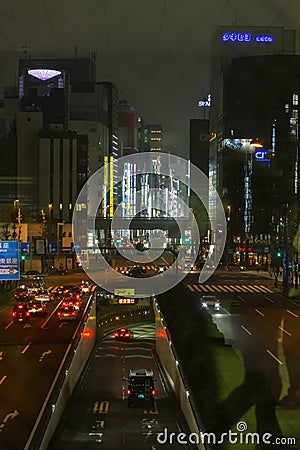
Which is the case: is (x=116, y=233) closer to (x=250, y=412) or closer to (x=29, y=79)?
(x=29, y=79)

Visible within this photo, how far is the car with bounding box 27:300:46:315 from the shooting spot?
25.0 m

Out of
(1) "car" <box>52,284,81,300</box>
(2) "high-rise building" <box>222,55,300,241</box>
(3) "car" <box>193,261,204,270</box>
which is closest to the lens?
→ (1) "car" <box>52,284,81,300</box>

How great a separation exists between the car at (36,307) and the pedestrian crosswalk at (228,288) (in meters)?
7.55

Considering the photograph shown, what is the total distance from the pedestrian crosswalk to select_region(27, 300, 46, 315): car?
755 centimetres

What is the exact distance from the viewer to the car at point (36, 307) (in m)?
25.0

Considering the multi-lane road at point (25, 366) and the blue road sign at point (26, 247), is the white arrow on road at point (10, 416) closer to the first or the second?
the multi-lane road at point (25, 366)

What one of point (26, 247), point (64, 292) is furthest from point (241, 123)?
point (26, 247)

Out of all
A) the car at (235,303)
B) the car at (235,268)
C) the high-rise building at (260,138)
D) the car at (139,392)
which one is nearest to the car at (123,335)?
the car at (235,303)

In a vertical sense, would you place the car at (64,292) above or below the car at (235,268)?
below

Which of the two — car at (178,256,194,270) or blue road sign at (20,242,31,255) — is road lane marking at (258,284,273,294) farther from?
blue road sign at (20,242,31,255)

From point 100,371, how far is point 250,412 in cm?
1291

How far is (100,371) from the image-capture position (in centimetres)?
1917

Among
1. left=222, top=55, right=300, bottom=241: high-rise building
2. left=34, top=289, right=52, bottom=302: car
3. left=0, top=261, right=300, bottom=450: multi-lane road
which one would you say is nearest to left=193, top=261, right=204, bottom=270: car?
left=222, top=55, right=300, bottom=241: high-rise building

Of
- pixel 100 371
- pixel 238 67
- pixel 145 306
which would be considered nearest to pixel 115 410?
pixel 100 371
